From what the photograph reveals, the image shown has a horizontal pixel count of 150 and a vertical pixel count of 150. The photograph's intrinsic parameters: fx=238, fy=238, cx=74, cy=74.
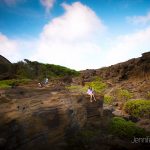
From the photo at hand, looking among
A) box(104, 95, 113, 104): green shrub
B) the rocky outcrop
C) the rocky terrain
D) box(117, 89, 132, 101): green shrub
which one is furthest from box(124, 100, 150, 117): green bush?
the rocky outcrop

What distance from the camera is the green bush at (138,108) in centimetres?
2978

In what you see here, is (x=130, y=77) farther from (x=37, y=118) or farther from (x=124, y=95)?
(x=37, y=118)

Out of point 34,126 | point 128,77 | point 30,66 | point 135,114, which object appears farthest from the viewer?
point 30,66

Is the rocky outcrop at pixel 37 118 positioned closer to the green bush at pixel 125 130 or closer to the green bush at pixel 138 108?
the green bush at pixel 125 130

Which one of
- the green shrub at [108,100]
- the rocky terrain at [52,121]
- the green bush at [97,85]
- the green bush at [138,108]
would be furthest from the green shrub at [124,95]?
the rocky terrain at [52,121]

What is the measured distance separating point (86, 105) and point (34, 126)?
21.4 feet

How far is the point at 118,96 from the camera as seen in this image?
120 ft

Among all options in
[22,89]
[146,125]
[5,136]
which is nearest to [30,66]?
[146,125]

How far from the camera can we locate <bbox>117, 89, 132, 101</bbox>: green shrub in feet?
116

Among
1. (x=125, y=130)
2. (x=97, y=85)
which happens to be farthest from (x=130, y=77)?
(x=125, y=130)

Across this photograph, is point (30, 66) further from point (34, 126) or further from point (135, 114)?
point (34, 126)

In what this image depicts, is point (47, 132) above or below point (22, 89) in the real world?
below

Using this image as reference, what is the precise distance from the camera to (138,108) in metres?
30.3

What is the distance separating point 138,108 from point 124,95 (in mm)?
5792
